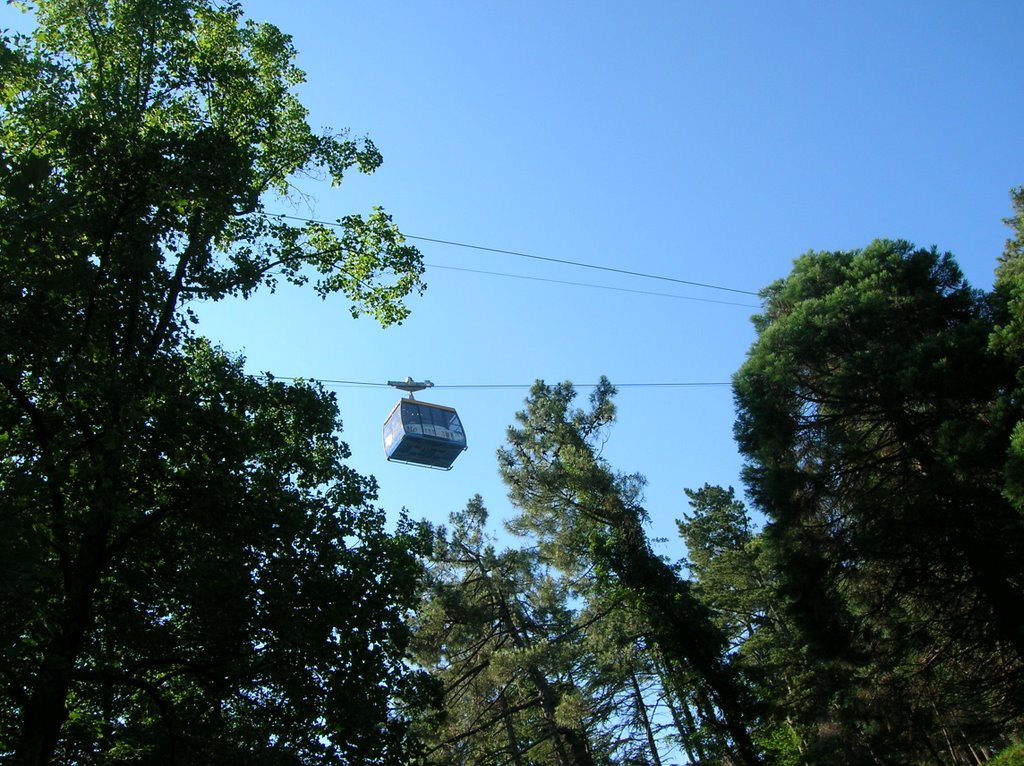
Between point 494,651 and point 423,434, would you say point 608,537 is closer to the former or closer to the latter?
point 494,651

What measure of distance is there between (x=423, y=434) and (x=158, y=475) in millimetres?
21660

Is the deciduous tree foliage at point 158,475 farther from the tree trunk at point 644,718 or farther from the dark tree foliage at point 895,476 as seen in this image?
the tree trunk at point 644,718

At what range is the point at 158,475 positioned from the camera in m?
8.38

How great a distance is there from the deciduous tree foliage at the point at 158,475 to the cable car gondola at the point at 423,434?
65.2ft

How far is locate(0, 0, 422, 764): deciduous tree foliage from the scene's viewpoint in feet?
24.7

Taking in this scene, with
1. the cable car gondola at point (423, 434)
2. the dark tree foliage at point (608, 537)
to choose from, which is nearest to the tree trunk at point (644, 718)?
the dark tree foliage at point (608, 537)

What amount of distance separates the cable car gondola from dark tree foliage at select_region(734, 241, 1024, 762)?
16397mm

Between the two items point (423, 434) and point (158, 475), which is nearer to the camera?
point (158, 475)

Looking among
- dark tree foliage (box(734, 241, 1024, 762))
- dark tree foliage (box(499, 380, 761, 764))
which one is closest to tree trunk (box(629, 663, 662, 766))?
dark tree foliage (box(499, 380, 761, 764))

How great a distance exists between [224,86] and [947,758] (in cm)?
4015

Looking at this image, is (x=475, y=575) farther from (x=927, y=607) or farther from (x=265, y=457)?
(x=265, y=457)

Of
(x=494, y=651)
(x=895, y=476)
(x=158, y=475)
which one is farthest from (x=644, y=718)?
(x=158, y=475)

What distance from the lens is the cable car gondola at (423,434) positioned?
3006 centimetres

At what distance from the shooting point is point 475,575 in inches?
915
